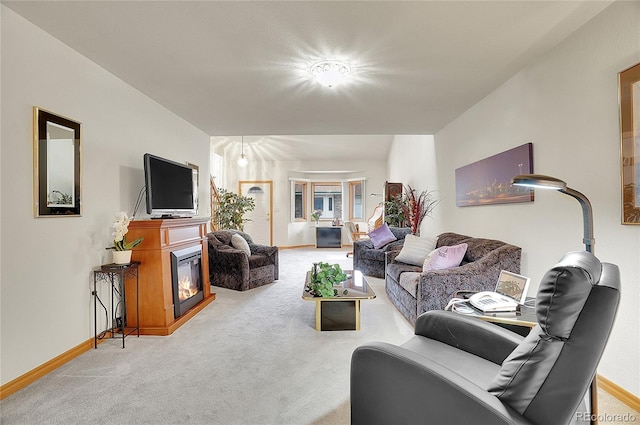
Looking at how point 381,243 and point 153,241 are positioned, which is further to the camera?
point 381,243

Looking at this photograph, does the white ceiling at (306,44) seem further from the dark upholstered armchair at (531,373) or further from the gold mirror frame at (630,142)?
the dark upholstered armchair at (531,373)

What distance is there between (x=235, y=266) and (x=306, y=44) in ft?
10.5

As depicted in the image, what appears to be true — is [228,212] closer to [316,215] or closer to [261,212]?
[261,212]

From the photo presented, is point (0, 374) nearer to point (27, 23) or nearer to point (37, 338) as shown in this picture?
point (37, 338)

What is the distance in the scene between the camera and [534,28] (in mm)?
2057

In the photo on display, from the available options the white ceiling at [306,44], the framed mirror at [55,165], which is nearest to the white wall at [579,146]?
the white ceiling at [306,44]

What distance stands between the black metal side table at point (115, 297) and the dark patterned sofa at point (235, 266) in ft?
5.30

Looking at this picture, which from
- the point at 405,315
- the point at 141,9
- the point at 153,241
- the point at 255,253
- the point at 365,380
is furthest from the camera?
the point at 255,253

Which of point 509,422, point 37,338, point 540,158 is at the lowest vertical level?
point 37,338

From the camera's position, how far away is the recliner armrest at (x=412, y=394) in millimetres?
947

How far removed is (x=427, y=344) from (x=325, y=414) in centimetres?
71

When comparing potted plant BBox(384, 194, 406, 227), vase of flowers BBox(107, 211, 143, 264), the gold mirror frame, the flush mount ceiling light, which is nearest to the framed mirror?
vase of flowers BBox(107, 211, 143, 264)

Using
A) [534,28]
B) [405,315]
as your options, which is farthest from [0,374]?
[534,28]

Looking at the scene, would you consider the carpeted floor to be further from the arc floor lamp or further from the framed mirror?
the arc floor lamp
